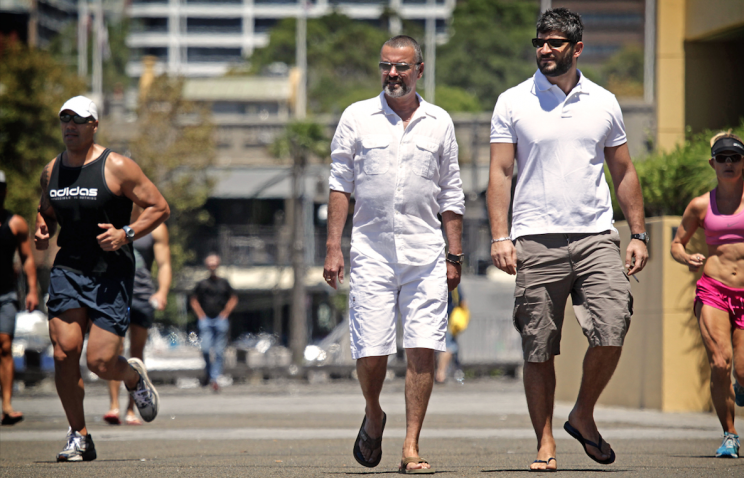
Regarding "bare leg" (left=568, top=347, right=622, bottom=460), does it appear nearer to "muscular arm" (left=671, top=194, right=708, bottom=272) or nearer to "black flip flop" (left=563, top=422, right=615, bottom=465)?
"black flip flop" (left=563, top=422, right=615, bottom=465)

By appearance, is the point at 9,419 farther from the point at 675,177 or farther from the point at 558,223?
the point at 675,177

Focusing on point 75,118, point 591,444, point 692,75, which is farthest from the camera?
point 692,75

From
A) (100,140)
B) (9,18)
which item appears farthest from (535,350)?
(9,18)

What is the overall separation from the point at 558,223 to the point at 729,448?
1.92 m

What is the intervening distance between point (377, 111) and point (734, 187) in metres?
2.54

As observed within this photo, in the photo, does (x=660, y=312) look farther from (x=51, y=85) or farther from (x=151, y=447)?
(x=51, y=85)

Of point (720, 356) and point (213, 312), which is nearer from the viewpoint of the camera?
point (720, 356)

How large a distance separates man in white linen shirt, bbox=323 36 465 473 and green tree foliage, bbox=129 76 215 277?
30595 millimetres

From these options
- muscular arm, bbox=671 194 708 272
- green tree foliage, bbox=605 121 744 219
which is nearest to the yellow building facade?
green tree foliage, bbox=605 121 744 219

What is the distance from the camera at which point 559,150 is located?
5.54 metres

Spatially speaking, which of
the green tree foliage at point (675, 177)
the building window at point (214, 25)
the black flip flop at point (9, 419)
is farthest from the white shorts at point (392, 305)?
the building window at point (214, 25)

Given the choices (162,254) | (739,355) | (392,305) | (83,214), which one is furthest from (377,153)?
(162,254)

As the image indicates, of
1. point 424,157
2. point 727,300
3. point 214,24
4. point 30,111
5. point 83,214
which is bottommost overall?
point 727,300

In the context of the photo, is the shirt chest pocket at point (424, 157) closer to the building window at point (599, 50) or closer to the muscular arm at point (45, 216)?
the muscular arm at point (45, 216)
